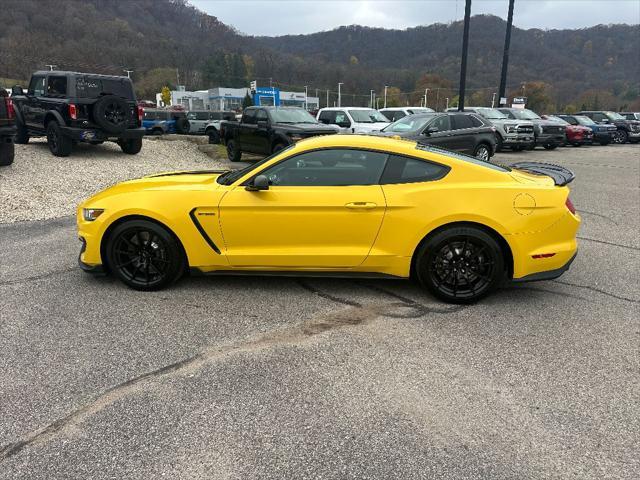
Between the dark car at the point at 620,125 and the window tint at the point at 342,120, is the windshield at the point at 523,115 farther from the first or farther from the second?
the window tint at the point at 342,120

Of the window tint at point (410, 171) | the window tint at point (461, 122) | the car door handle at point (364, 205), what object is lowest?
the car door handle at point (364, 205)

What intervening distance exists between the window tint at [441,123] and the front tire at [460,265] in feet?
31.1

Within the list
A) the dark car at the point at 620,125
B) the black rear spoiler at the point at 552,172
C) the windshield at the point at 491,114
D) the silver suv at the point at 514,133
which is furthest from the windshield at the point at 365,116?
the dark car at the point at 620,125

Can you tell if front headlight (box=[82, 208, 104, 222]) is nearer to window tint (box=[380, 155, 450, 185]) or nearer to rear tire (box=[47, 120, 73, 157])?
window tint (box=[380, 155, 450, 185])

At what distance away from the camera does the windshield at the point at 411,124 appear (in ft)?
42.7

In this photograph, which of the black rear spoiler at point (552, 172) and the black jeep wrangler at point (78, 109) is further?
the black jeep wrangler at point (78, 109)

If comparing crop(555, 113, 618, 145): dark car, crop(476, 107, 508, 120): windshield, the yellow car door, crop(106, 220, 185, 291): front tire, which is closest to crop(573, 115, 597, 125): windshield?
crop(555, 113, 618, 145): dark car

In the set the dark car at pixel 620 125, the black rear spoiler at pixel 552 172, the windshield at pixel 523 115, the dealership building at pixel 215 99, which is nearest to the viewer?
the black rear spoiler at pixel 552 172

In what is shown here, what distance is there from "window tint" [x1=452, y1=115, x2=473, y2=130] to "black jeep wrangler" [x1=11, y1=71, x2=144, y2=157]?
839 cm

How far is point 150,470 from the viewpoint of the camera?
2367 mm

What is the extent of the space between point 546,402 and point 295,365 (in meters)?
1.57

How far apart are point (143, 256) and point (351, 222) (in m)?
1.95

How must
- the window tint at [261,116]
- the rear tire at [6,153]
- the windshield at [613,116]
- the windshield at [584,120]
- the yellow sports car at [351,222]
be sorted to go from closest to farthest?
1. the yellow sports car at [351,222]
2. the rear tire at [6,153]
3. the window tint at [261,116]
4. the windshield at [584,120]
5. the windshield at [613,116]

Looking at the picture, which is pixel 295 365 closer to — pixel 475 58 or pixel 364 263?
pixel 364 263
